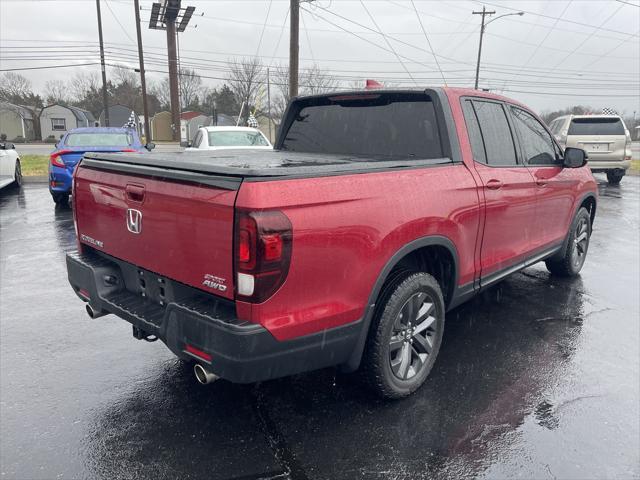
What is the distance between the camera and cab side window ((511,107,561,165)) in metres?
4.48

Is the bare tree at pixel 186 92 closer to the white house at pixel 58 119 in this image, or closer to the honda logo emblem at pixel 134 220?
the white house at pixel 58 119

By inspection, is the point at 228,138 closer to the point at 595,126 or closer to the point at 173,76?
the point at 595,126

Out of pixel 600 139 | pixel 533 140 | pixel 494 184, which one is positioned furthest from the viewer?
pixel 600 139

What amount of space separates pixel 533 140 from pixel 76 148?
8.87 meters

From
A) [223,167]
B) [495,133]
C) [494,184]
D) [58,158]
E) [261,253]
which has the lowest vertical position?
[58,158]

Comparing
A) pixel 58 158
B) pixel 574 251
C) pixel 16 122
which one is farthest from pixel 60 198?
pixel 16 122

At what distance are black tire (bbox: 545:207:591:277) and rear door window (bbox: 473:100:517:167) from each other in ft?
5.84

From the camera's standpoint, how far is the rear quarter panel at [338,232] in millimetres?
2307

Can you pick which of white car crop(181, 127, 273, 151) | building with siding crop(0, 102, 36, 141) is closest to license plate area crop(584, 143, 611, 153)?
white car crop(181, 127, 273, 151)

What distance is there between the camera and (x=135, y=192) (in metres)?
2.80

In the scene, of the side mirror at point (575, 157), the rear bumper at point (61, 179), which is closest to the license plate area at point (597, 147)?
the side mirror at point (575, 157)

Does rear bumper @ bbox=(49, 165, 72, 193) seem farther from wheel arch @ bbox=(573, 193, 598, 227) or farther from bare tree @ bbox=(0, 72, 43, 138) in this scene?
bare tree @ bbox=(0, 72, 43, 138)

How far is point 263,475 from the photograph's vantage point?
250 cm

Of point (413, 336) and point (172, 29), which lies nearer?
point (413, 336)
